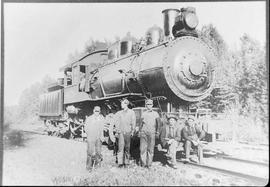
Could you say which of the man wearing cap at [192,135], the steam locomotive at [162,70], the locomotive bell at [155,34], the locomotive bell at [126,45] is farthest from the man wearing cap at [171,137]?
the locomotive bell at [126,45]

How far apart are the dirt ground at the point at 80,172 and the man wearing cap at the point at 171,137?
0.24 m

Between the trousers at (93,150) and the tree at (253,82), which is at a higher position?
the tree at (253,82)

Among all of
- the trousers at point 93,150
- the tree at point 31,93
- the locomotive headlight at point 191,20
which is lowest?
the trousers at point 93,150

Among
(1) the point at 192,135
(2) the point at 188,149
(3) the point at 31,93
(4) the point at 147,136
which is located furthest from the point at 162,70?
(3) the point at 31,93

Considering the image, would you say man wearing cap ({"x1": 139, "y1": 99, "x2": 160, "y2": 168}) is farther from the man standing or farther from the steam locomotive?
the man standing

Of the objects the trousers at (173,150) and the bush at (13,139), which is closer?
the trousers at (173,150)

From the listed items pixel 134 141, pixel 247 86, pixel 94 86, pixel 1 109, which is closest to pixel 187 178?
pixel 134 141

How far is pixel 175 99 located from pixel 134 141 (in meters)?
1.21

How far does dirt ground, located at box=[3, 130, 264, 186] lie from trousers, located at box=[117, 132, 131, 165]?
18 cm

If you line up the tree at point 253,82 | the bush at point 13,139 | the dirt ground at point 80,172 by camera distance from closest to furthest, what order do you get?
the dirt ground at point 80,172 < the tree at point 253,82 < the bush at point 13,139

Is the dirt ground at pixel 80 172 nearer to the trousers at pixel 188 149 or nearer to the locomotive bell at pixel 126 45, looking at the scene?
the trousers at pixel 188 149

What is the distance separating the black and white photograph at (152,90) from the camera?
212 inches

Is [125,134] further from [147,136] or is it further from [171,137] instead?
[171,137]

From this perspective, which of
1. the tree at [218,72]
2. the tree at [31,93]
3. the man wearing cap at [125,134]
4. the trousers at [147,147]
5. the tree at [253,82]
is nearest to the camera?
the trousers at [147,147]
